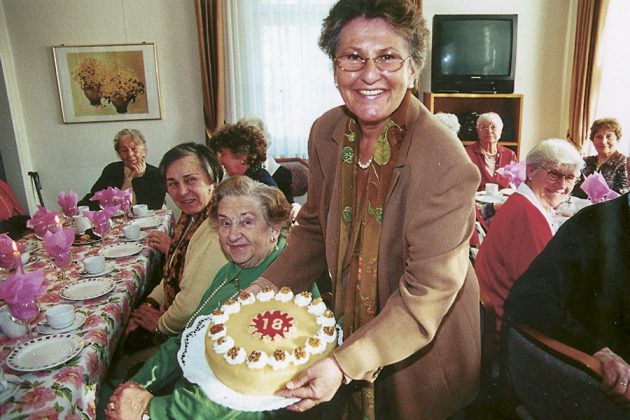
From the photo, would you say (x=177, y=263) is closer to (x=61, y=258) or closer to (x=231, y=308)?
(x=61, y=258)

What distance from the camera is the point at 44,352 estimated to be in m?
1.60

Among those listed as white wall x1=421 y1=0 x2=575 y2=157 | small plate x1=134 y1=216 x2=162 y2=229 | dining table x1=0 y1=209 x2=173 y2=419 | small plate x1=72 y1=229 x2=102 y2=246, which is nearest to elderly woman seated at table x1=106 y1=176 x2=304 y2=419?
dining table x1=0 y1=209 x2=173 y2=419

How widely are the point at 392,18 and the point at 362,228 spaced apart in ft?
1.78

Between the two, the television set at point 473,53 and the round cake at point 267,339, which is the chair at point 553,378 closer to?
the round cake at point 267,339

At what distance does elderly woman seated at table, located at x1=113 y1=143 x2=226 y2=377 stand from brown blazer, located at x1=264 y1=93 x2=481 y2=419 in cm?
80

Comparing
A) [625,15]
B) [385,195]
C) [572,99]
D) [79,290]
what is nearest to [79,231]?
[79,290]

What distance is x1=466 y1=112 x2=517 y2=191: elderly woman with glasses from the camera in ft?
15.2

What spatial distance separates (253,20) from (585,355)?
5020 millimetres

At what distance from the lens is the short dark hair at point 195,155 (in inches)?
101

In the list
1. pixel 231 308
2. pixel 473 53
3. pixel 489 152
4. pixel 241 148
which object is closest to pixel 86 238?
pixel 241 148

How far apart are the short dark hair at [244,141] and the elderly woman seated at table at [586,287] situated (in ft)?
6.72

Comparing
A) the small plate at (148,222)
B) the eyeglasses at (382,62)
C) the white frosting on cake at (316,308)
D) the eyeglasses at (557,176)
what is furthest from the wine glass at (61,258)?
the eyeglasses at (557,176)

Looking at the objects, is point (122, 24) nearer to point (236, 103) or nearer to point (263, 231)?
point (236, 103)

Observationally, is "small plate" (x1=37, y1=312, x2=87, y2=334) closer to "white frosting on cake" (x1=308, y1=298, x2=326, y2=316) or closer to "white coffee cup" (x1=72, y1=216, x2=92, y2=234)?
"white frosting on cake" (x1=308, y1=298, x2=326, y2=316)
